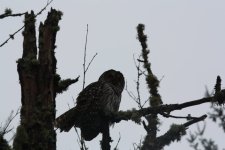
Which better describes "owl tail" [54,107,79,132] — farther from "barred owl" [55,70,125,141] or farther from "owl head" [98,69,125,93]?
"owl head" [98,69,125,93]

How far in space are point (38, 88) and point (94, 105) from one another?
2.73 metres

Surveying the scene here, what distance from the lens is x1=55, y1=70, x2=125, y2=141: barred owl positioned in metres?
5.65

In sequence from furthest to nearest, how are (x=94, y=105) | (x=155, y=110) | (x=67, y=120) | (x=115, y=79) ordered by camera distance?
(x=115, y=79) < (x=94, y=105) < (x=67, y=120) < (x=155, y=110)

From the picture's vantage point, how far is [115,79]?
8.00 metres

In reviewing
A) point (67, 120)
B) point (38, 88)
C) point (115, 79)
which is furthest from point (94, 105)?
point (38, 88)

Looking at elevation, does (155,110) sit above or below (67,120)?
below

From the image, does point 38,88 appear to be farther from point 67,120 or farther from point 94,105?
point 94,105

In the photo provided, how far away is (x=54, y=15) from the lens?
4504 millimetres

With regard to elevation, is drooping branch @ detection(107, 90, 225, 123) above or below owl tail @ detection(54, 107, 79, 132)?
below

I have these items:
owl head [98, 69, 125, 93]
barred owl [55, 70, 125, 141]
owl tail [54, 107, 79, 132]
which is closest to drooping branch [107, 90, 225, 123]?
barred owl [55, 70, 125, 141]

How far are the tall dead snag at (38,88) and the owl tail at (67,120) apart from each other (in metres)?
1.30

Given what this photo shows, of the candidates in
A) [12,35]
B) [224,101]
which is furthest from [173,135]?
[12,35]

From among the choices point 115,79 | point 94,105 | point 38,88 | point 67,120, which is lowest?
point 38,88

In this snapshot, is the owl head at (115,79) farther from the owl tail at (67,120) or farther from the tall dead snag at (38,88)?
the tall dead snag at (38,88)
